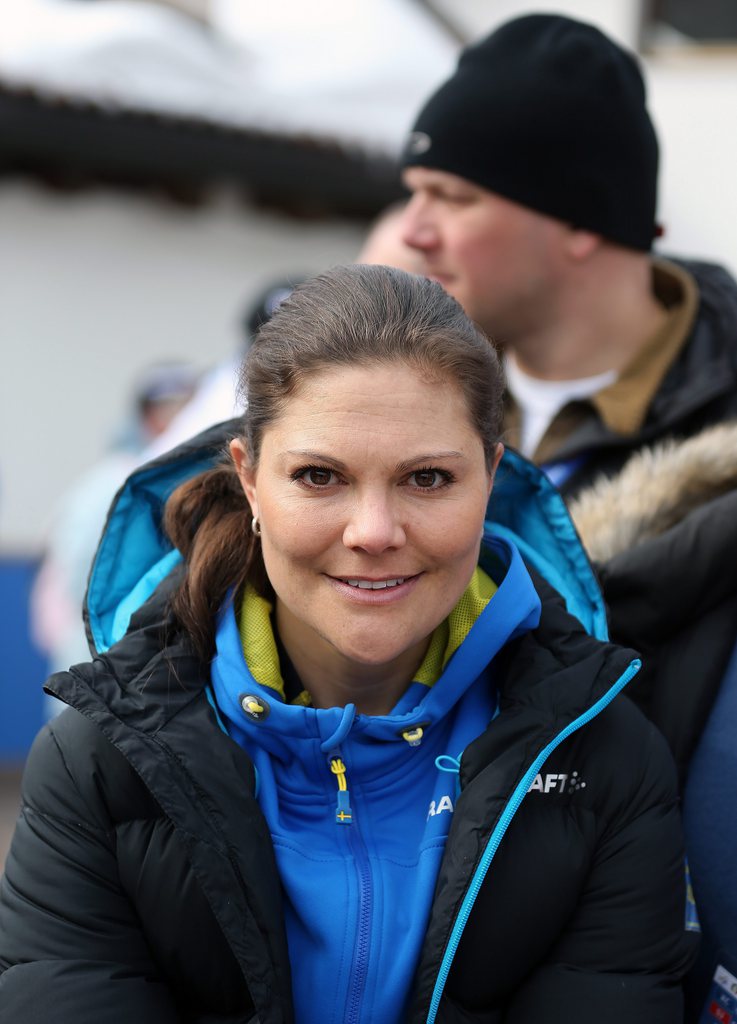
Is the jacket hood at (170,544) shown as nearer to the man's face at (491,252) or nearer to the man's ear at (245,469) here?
the man's ear at (245,469)

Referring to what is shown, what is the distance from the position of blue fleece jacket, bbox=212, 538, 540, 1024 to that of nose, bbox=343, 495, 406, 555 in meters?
0.25

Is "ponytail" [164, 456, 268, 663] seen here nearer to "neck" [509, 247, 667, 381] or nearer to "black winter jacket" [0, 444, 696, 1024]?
"black winter jacket" [0, 444, 696, 1024]

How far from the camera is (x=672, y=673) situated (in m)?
2.10

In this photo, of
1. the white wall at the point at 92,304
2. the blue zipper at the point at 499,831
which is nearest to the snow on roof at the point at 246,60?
the white wall at the point at 92,304

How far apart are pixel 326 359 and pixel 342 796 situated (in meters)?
0.63

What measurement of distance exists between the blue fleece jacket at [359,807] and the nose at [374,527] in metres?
0.25

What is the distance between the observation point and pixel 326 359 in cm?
171

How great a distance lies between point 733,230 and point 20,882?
6.63m

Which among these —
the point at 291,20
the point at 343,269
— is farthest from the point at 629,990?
the point at 291,20

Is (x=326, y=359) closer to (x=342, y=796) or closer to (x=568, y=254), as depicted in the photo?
(x=342, y=796)

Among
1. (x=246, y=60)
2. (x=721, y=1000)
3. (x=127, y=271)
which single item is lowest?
(x=721, y=1000)

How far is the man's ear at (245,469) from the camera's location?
1836 millimetres

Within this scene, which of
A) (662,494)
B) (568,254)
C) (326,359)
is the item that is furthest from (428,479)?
(568,254)

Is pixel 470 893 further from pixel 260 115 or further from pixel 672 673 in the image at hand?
pixel 260 115
